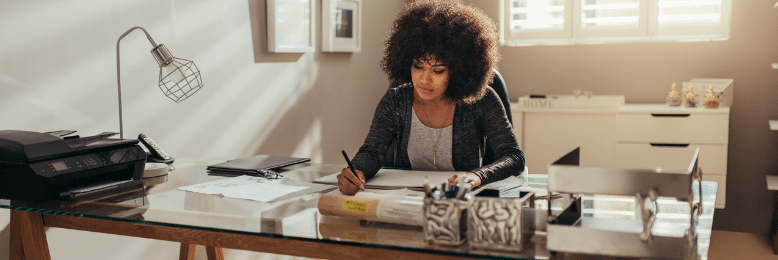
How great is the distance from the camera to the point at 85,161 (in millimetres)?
1359

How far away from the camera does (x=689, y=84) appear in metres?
3.57

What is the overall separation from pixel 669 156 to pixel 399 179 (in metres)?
2.55

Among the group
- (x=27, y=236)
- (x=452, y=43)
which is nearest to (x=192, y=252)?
(x=27, y=236)

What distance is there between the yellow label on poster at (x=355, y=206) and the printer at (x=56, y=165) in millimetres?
633

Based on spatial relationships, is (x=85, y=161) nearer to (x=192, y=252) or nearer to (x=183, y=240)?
(x=183, y=240)

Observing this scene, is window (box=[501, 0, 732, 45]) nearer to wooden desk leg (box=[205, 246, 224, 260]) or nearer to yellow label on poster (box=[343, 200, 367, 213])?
wooden desk leg (box=[205, 246, 224, 260])

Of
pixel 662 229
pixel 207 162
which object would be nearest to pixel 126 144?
pixel 207 162

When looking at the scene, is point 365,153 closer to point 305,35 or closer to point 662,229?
point 662,229

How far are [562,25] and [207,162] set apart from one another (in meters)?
2.84

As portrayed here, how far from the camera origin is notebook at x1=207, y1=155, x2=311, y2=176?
5.53 ft

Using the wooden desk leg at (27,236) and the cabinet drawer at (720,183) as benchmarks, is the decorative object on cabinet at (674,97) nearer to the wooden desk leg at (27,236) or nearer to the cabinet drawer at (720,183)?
the cabinet drawer at (720,183)

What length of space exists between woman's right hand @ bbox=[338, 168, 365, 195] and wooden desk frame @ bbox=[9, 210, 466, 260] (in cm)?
32

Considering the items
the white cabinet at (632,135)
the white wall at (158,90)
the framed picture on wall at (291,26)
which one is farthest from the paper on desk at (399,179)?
the white cabinet at (632,135)

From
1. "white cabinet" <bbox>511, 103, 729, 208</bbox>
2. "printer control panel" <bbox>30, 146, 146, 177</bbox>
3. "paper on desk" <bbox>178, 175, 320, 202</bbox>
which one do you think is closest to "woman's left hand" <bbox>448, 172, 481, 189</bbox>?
"paper on desk" <bbox>178, 175, 320, 202</bbox>
